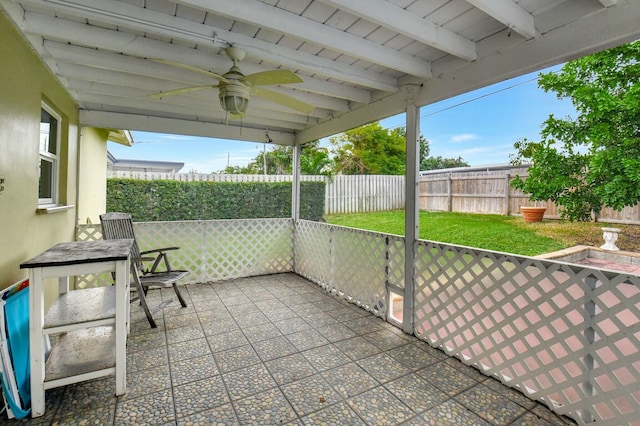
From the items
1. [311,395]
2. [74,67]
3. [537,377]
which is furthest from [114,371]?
[537,377]

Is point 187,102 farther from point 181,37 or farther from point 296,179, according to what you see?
point 296,179

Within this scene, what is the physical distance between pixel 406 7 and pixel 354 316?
2.88m

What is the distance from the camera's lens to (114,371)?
2004 mm

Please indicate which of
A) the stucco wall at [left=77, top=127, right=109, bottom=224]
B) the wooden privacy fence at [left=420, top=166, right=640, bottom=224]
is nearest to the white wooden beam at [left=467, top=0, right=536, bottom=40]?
the wooden privacy fence at [left=420, top=166, right=640, bottom=224]

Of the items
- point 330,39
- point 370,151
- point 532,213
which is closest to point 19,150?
point 330,39

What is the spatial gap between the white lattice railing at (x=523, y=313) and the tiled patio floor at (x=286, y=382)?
0.18 metres

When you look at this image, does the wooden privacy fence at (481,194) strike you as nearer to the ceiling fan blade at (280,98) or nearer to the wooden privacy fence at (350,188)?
the wooden privacy fence at (350,188)

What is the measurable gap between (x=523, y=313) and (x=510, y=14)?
75.8 inches

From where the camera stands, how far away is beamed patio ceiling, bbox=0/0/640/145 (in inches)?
70.4

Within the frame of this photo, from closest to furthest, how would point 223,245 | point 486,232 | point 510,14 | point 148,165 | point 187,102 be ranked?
point 510,14
point 486,232
point 187,102
point 223,245
point 148,165

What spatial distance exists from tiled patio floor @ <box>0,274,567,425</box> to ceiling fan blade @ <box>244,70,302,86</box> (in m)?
2.13

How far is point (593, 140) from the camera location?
6.50 ft

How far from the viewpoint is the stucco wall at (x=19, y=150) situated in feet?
6.21

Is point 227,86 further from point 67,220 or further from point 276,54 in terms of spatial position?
point 67,220
